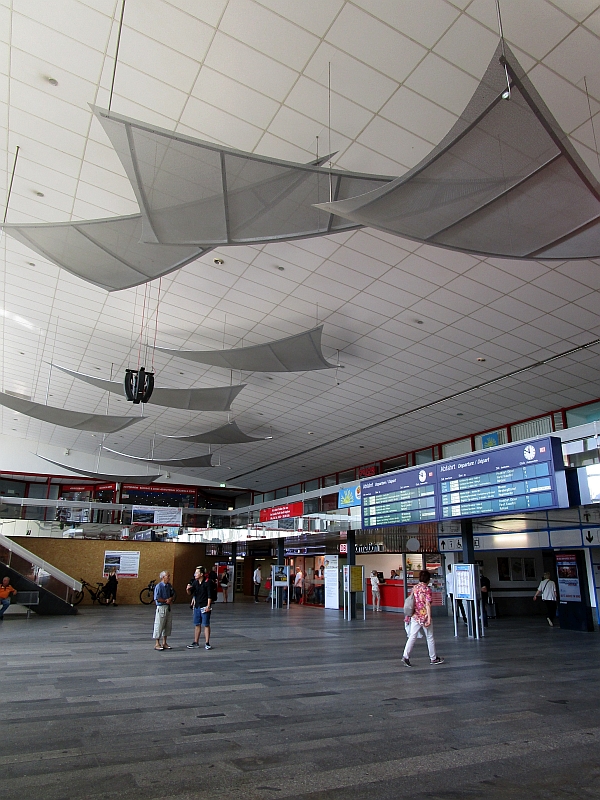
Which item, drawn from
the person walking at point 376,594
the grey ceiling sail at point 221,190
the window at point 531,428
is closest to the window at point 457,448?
the window at point 531,428

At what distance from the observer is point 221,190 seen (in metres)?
6.05

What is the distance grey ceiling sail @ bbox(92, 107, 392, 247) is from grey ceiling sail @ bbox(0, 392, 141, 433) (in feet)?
35.0

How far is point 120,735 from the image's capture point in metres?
4.71

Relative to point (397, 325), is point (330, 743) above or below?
below

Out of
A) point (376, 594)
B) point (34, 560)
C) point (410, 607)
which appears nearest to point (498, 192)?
point (410, 607)

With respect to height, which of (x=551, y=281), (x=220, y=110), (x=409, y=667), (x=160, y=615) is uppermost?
(x=220, y=110)

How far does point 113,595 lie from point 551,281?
2010cm

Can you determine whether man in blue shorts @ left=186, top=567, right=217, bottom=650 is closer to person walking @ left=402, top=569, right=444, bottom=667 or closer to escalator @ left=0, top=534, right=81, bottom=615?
person walking @ left=402, top=569, right=444, bottom=667

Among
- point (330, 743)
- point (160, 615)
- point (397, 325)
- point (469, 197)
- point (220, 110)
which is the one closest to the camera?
point (330, 743)

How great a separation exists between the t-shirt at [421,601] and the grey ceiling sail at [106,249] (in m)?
6.41

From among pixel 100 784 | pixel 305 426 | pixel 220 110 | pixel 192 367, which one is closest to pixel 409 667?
pixel 100 784

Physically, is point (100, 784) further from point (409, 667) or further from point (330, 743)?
point (409, 667)

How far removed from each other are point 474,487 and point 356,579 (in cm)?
649

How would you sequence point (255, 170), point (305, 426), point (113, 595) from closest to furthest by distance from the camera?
point (255, 170)
point (305, 426)
point (113, 595)
